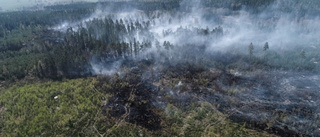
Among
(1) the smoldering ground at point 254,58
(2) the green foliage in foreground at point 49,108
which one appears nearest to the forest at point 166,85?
(2) the green foliage in foreground at point 49,108

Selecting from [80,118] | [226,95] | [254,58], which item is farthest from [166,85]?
[254,58]

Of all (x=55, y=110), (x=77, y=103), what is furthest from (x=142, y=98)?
(x=55, y=110)

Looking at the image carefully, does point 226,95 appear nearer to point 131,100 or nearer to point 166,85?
point 166,85

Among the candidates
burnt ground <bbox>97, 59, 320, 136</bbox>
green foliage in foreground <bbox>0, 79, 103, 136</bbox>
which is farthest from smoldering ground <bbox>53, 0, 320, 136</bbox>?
green foliage in foreground <bbox>0, 79, 103, 136</bbox>

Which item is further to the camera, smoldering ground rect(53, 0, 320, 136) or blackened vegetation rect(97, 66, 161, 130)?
smoldering ground rect(53, 0, 320, 136)

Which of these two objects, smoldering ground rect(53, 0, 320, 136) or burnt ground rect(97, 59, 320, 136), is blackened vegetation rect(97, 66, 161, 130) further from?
smoldering ground rect(53, 0, 320, 136)

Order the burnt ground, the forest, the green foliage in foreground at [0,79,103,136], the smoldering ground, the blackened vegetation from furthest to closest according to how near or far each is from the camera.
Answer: the smoldering ground
the blackened vegetation
the burnt ground
the forest
the green foliage in foreground at [0,79,103,136]

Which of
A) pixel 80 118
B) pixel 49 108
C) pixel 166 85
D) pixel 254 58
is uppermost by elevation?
pixel 254 58
